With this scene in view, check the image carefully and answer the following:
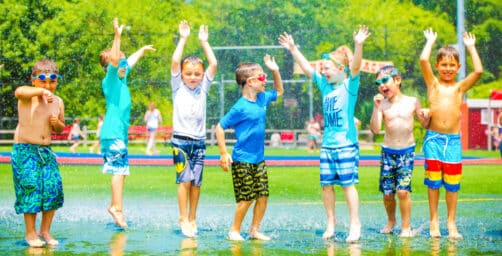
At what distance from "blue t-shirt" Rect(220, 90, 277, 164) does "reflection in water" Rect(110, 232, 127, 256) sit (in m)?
1.19

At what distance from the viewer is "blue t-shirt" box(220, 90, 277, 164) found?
7.78m

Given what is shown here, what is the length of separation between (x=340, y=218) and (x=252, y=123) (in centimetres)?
207

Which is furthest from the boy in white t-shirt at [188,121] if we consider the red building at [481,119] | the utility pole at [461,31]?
the red building at [481,119]

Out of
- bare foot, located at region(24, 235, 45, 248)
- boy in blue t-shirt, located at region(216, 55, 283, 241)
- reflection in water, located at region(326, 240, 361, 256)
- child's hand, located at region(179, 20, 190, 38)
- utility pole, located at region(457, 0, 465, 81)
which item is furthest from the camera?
utility pole, located at region(457, 0, 465, 81)

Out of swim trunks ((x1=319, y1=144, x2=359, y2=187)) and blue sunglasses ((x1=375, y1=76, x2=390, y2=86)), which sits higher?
blue sunglasses ((x1=375, y1=76, x2=390, y2=86))

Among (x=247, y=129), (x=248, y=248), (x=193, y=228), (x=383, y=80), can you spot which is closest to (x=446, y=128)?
(x=383, y=80)

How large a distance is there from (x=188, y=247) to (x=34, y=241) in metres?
1.27

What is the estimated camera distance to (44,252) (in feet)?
22.8

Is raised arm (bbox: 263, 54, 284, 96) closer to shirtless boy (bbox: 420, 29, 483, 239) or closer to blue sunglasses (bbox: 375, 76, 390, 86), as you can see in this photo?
blue sunglasses (bbox: 375, 76, 390, 86)

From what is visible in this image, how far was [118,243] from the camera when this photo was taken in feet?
24.3

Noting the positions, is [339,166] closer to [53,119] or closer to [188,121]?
[188,121]

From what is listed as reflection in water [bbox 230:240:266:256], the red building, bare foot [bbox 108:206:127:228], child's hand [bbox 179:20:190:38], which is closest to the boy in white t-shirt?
child's hand [bbox 179:20:190:38]

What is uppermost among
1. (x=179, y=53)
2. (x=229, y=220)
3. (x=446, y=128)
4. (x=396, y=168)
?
(x=179, y=53)

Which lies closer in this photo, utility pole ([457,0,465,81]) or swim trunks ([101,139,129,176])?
swim trunks ([101,139,129,176])
